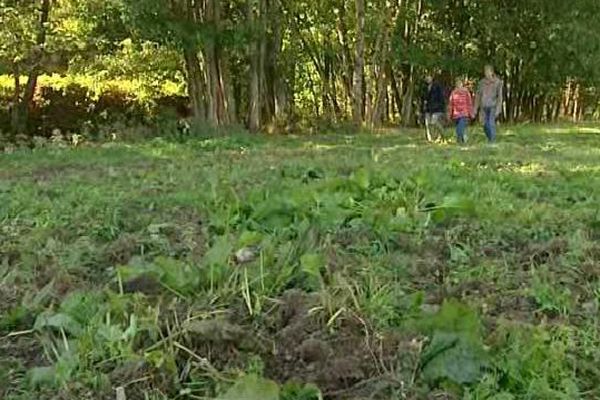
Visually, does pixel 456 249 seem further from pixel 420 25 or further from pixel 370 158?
pixel 420 25

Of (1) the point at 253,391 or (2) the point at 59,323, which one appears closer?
(1) the point at 253,391

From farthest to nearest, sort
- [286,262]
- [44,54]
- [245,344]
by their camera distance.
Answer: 1. [44,54]
2. [286,262]
3. [245,344]

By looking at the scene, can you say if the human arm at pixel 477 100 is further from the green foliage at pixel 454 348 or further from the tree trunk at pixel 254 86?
the green foliage at pixel 454 348

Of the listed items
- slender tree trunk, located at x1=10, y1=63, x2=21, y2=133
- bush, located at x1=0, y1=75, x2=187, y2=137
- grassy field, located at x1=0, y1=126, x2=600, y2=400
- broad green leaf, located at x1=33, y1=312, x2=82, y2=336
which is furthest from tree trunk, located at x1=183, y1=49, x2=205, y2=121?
broad green leaf, located at x1=33, y1=312, x2=82, y2=336

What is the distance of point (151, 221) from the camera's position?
→ 18.7 ft

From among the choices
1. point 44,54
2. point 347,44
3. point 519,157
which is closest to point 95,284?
point 519,157

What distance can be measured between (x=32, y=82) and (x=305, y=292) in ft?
57.8

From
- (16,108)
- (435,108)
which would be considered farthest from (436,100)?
(16,108)

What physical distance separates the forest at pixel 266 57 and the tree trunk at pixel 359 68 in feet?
0.12

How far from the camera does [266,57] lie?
68.5 feet

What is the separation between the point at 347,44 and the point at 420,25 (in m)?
2.13

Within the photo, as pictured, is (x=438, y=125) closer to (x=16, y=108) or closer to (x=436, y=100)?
(x=436, y=100)

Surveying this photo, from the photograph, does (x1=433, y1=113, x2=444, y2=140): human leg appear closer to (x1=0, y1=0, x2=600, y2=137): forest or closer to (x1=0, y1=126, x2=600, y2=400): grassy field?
(x1=0, y1=0, x2=600, y2=137): forest

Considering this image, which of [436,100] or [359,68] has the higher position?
[359,68]
